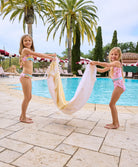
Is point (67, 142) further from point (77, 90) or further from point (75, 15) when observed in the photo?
point (75, 15)

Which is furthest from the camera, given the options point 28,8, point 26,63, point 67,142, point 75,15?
point 75,15

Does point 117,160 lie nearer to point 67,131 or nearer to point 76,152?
point 76,152

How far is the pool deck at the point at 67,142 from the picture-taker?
5.06 ft

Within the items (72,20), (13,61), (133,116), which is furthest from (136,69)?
(13,61)

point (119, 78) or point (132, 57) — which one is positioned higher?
point (132, 57)

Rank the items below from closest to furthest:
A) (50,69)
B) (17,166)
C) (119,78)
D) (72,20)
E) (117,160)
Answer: (17,166), (117,160), (119,78), (50,69), (72,20)

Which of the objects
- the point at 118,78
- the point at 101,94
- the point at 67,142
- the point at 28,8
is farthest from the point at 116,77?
the point at 28,8

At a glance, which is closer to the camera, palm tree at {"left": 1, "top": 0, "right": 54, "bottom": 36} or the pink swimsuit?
the pink swimsuit

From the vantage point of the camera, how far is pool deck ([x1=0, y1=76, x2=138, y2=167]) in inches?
60.7

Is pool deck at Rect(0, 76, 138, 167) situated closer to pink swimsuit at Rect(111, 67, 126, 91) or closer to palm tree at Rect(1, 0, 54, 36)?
pink swimsuit at Rect(111, 67, 126, 91)

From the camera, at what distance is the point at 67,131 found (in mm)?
2367

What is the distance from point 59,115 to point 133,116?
1.61m

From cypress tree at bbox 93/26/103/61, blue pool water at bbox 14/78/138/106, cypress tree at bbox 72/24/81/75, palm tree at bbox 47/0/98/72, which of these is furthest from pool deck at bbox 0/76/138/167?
cypress tree at bbox 93/26/103/61

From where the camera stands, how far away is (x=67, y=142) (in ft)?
6.49
